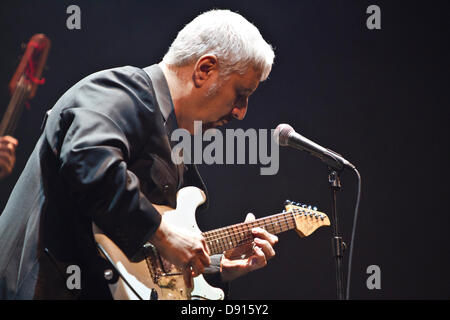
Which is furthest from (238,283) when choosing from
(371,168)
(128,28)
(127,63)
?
(128,28)

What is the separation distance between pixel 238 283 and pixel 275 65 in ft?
5.35

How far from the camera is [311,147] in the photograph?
2154 millimetres

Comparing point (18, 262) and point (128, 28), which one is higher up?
point (128, 28)

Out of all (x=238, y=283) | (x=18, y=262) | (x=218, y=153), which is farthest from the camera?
(x=238, y=283)

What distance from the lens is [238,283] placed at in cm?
317

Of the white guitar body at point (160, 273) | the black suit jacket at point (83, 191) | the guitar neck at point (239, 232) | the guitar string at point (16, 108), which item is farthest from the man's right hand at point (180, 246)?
the guitar string at point (16, 108)

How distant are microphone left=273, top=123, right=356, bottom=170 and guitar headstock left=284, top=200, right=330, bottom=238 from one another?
437mm

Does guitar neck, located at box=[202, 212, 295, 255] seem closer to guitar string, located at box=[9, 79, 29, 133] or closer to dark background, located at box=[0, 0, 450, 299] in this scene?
dark background, located at box=[0, 0, 450, 299]

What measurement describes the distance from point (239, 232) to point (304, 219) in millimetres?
449

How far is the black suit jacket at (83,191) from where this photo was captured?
52.6 inches

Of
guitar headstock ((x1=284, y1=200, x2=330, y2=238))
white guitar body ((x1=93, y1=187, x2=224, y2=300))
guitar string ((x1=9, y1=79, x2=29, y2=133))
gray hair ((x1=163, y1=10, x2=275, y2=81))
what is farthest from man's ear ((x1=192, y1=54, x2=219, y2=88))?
guitar string ((x1=9, y1=79, x2=29, y2=133))

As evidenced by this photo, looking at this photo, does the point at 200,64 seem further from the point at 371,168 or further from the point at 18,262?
the point at 371,168

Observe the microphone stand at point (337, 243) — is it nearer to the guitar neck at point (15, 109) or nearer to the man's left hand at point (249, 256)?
the man's left hand at point (249, 256)

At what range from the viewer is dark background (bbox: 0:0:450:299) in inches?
126
